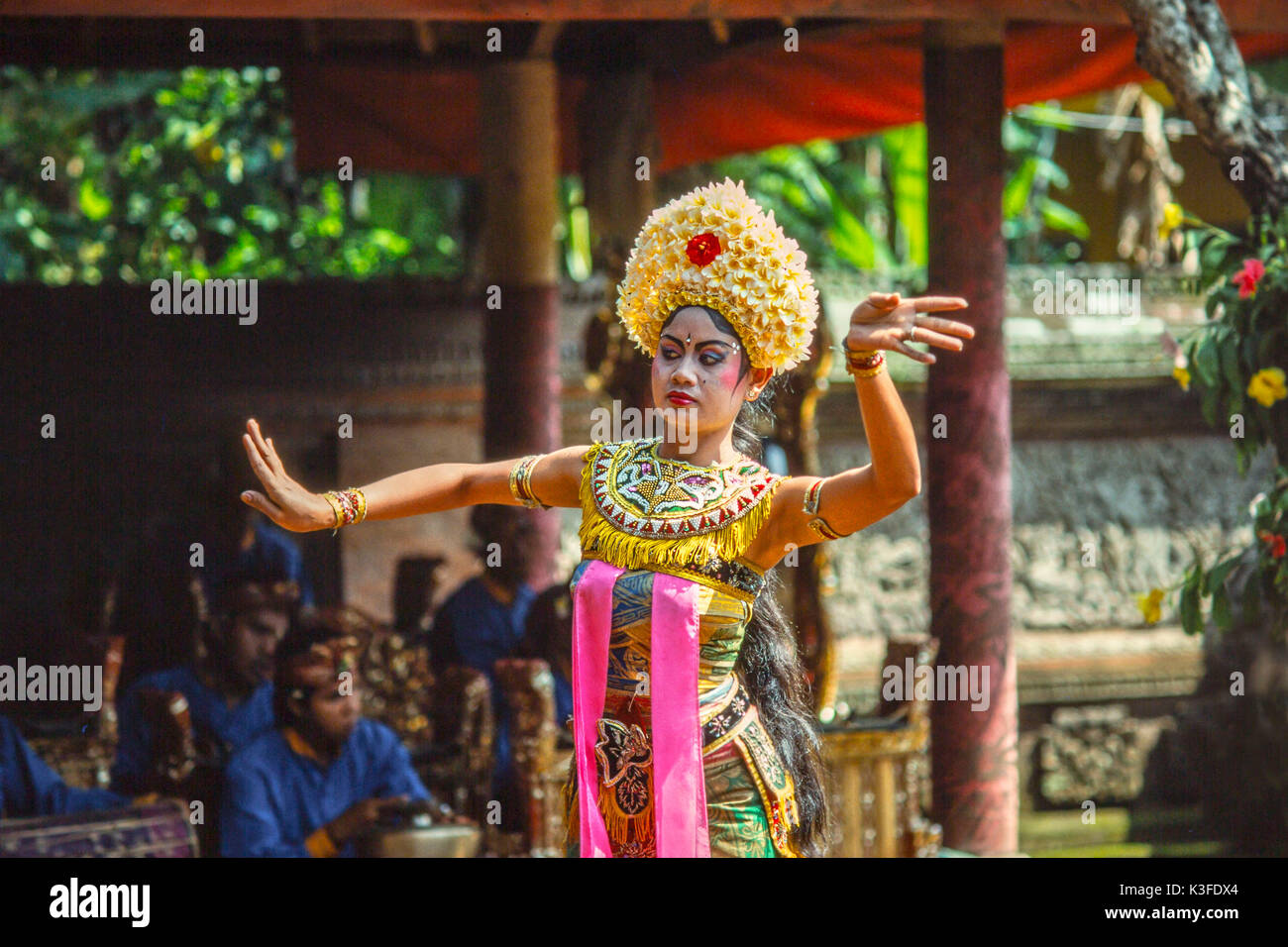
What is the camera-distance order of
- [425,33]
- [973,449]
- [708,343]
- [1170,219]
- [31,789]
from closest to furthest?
[708,343] → [1170,219] → [31,789] → [973,449] → [425,33]

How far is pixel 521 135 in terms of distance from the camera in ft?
21.2


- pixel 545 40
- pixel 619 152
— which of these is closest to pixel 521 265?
pixel 619 152

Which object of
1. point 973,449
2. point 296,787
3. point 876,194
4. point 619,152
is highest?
point 876,194

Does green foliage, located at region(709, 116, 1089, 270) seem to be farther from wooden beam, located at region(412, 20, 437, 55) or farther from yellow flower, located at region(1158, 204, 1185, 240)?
yellow flower, located at region(1158, 204, 1185, 240)

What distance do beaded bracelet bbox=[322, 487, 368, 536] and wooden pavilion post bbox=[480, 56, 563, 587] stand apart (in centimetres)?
349

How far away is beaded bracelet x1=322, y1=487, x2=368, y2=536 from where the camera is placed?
9.42 feet

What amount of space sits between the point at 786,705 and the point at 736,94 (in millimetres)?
4099

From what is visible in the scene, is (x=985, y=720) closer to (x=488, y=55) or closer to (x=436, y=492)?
(x=436, y=492)

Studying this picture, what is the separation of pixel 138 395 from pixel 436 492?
4742 millimetres

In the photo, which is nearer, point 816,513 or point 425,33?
point 816,513

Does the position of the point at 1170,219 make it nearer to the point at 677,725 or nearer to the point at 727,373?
the point at 727,373

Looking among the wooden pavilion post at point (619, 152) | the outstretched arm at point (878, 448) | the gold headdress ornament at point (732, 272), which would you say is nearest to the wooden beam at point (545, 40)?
the wooden pavilion post at point (619, 152)

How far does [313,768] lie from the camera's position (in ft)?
15.7
